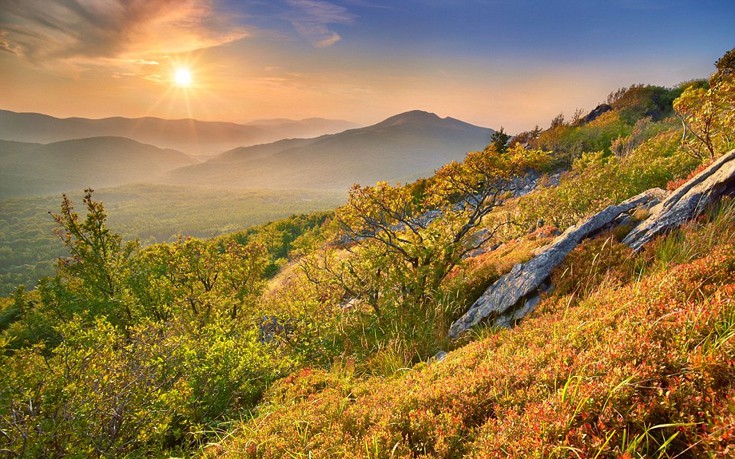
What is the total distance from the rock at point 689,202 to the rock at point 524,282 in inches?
42.2

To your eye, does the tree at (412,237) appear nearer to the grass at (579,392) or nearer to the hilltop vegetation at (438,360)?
the hilltop vegetation at (438,360)

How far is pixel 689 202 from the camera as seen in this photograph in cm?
762

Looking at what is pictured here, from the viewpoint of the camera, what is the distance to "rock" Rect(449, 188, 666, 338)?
26.2ft

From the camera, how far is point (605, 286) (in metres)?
6.39

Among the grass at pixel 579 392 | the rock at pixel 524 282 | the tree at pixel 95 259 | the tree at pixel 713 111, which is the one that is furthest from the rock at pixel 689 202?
the tree at pixel 95 259

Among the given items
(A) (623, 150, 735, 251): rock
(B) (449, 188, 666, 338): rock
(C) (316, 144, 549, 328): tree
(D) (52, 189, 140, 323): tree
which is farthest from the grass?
(D) (52, 189, 140, 323): tree

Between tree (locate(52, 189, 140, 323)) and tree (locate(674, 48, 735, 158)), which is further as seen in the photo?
tree (locate(52, 189, 140, 323))

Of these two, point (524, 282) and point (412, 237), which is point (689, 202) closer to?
point (524, 282)

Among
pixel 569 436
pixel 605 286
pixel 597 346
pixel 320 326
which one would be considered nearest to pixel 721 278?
pixel 605 286

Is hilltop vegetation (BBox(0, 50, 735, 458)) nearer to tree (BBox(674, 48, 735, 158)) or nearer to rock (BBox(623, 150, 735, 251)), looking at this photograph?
tree (BBox(674, 48, 735, 158))

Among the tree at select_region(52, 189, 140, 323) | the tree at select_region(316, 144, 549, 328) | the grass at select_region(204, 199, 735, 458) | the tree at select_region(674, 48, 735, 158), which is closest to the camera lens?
the grass at select_region(204, 199, 735, 458)

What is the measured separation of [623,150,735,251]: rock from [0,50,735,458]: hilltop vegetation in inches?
17.3

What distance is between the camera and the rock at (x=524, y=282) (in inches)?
314

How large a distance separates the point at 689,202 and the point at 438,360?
275 inches
